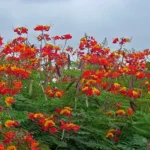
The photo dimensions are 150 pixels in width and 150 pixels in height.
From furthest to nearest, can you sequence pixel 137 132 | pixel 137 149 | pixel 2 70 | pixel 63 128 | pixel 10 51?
1. pixel 10 51
2. pixel 2 70
3. pixel 137 132
4. pixel 137 149
5. pixel 63 128

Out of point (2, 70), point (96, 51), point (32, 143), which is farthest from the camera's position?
point (96, 51)

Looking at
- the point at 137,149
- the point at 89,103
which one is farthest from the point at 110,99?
the point at 137,149

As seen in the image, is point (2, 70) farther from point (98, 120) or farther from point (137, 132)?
point (137, 132)

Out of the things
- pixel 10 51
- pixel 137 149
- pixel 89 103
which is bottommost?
pixel 137 149

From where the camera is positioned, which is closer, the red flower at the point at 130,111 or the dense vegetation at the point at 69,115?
the dense vegetation at the point at 69,115

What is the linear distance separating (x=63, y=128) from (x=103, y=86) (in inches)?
95.5

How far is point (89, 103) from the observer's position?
6.89 meters

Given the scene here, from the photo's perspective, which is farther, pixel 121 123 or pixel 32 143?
pixel 121 123

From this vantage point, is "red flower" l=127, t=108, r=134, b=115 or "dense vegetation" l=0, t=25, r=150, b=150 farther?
"red flower" l=127, t=108, r=134, b=115

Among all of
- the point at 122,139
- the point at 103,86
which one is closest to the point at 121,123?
the point at 122,139

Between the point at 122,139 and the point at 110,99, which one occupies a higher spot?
the point at 110,99

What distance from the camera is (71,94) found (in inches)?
266

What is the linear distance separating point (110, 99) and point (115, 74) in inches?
33.8

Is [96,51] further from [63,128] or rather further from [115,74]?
[63,128]
